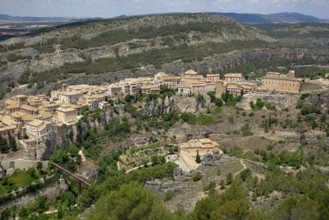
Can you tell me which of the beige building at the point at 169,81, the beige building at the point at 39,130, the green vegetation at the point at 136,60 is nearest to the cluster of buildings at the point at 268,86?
the beige building at the point at 169,81

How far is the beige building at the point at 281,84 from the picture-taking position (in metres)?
65.8

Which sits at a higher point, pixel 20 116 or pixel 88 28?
pixel 88 28

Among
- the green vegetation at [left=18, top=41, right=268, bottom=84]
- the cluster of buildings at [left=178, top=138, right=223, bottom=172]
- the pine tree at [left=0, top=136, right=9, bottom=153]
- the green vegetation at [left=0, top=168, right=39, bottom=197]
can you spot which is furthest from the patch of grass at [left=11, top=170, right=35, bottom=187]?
the green vegetation at [left=18, top=41, right=268, bottom=84]

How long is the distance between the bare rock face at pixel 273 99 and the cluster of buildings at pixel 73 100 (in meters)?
1.92

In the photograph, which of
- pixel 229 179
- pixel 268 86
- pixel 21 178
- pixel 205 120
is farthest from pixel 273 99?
pixel 21 178

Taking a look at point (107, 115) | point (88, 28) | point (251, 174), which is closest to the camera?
point (251, 174)

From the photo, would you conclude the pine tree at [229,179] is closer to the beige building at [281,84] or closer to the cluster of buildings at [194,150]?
the cluster of buildings at [194,150]

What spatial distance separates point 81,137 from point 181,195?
25059mm

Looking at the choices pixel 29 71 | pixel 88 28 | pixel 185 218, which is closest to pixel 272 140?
pixel 185 218

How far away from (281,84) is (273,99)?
3.70 meters

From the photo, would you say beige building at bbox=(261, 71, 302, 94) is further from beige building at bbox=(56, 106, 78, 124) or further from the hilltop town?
beige building at bbox=(56, 106, 78, 124)

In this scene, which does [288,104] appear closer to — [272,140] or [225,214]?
[272,140]

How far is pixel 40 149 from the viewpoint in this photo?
46.4m

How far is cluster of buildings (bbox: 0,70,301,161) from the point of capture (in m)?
48.6
